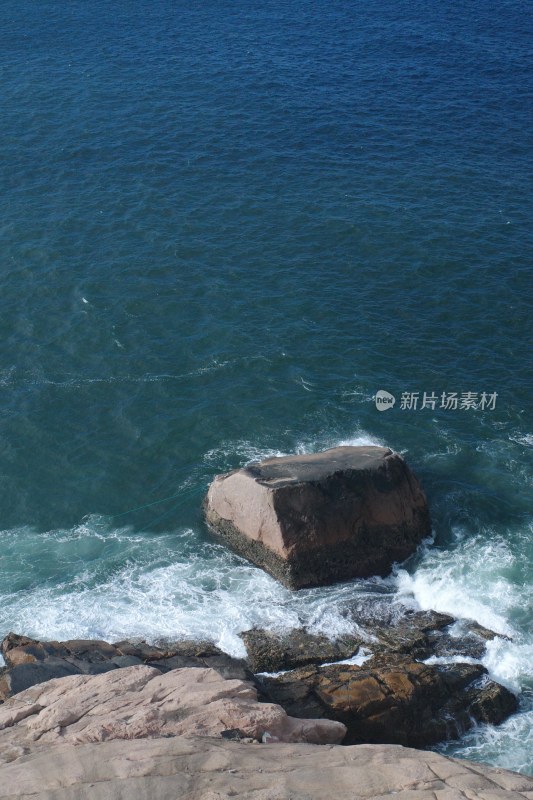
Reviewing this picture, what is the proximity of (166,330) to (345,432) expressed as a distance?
15606mm

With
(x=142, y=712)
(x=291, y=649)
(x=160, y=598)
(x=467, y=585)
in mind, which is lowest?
(x=467, y=585)

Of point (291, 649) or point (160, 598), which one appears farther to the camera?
point (160, 598)

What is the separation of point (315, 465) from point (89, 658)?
15.4 m

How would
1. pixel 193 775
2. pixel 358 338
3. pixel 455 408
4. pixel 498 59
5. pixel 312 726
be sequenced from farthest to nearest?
pixel 498 59
pixel 358 338
pixel 455 408
pixel 312 726
pixel 193 775

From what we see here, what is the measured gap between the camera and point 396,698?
131 ft

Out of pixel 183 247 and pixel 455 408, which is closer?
pixel 455 408

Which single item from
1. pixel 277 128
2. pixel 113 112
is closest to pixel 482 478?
pixel 277 128

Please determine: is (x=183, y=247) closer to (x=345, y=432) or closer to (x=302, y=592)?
(x=345, y=432)

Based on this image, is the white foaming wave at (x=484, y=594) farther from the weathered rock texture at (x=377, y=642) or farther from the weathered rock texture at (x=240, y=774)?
the weathered rock texture at (x=240, y=774)

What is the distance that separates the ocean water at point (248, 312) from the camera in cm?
4894

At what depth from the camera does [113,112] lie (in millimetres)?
94562

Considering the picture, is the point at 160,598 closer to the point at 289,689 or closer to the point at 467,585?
the point at 289,689

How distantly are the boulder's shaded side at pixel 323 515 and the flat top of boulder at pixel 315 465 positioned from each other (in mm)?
52

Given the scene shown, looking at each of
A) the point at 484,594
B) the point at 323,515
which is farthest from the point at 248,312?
the point at 484,594
